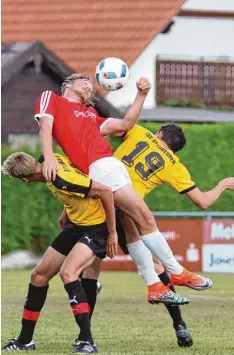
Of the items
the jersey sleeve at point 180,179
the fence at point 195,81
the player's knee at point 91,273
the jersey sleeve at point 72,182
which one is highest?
the jersey sleeve at point 72,182

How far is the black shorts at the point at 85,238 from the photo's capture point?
1043 centimetres

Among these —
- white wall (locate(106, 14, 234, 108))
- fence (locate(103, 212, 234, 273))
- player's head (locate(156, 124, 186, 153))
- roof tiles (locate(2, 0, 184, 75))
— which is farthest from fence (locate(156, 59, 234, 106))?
player's head (locate(156, 124, 186, 153))

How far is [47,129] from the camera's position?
1028 centimetres

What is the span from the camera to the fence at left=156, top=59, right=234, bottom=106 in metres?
35.1

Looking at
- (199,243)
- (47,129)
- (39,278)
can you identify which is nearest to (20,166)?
(47,129)

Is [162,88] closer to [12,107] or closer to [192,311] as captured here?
[12,107]

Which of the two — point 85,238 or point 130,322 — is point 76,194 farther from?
point 130,322

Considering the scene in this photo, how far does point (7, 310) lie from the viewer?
1510cm

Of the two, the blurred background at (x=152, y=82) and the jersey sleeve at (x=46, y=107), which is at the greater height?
the jersey sleeve at (x=46, y=107)

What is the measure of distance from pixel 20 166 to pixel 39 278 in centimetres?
105

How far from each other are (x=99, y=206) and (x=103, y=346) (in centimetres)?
127

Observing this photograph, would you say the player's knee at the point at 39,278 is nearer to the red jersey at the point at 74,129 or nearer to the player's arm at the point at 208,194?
the red jersey at the point at 74,129

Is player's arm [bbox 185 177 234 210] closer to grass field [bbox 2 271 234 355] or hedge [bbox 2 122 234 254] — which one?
grass field [bbox 2 271 234 355]

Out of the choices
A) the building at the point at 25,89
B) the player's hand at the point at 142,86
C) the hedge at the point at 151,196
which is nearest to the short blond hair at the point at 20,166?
the player's hand at the point at 142,86
